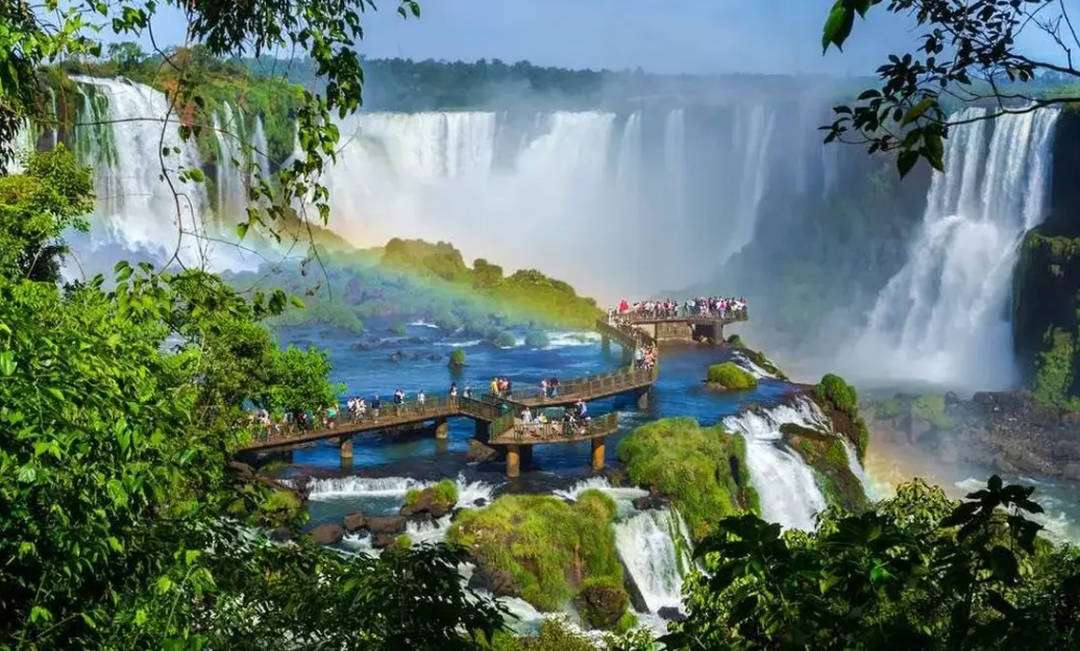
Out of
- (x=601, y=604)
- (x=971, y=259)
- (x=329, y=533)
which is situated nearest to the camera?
(x=601, y=604)

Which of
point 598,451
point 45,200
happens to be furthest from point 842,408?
point 45,200

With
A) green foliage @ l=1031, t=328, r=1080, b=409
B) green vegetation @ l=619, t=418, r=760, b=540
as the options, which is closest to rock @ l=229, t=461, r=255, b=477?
green vegetation @ l=619, t=418, r=760, b=540

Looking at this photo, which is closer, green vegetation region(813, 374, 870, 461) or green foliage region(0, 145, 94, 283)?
green foliage region(0, 145, 94, 283)

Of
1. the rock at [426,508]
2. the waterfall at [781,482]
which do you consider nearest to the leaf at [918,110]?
the rock at [426,508]

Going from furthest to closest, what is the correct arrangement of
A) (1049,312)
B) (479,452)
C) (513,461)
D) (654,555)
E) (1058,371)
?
(1049,312), (1058,371), (479,452), (513,461), (654,555)

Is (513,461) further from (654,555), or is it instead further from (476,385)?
(476,385)

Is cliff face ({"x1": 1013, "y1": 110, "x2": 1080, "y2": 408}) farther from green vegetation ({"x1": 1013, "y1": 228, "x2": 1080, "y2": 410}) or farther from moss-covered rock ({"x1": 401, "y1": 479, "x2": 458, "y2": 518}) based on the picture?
moss-covered rock ({"x1": 401, "y1": 479, "x2": 458, "y2": 518})
